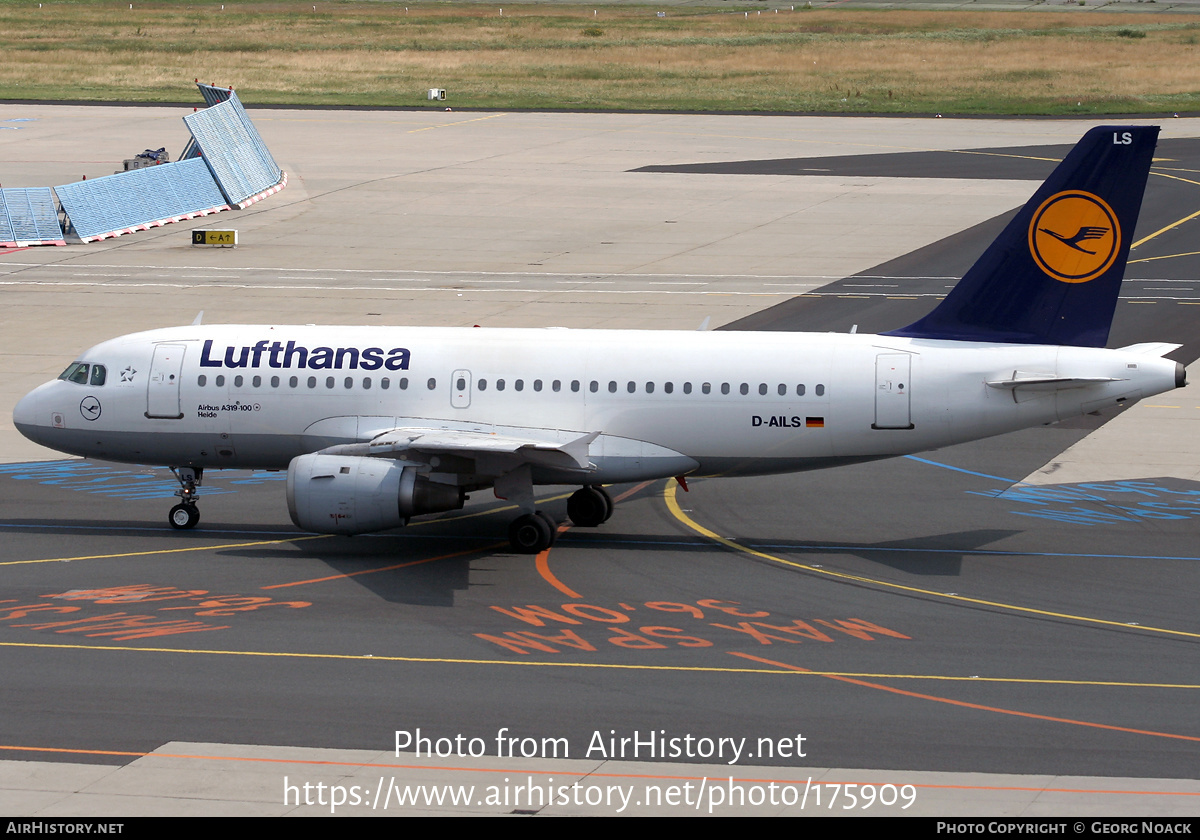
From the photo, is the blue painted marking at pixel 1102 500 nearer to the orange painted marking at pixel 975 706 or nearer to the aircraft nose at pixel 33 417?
the orange painted marking at pixel 975 706

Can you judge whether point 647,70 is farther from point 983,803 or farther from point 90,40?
point 983,803

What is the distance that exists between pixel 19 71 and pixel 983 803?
135590mm

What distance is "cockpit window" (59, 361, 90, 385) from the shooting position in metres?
36.4

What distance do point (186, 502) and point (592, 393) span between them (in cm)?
1005

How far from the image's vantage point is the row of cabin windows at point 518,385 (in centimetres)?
3362

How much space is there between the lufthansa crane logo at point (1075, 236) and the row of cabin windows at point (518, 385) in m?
5.75

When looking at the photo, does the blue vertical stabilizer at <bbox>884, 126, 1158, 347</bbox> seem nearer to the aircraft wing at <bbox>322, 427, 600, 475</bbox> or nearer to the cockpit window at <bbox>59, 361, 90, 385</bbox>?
the aircraft wing at <bbox>322, 427, 600, 475</bbox>

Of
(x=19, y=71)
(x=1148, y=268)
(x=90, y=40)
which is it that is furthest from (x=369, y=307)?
(x=90, y=40)

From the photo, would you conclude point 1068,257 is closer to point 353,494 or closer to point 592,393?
point 592,393

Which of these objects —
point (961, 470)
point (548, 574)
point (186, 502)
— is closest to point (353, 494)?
point (548, 574)

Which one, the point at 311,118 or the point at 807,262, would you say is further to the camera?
the point at 311,118

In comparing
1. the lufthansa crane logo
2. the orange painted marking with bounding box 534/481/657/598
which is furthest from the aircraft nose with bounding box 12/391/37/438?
the lufthansa crane logo

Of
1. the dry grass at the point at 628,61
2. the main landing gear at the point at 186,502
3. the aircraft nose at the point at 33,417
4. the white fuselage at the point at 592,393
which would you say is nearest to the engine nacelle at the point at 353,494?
the white fuselage at the point at 592,393

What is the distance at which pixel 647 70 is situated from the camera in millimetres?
138875
